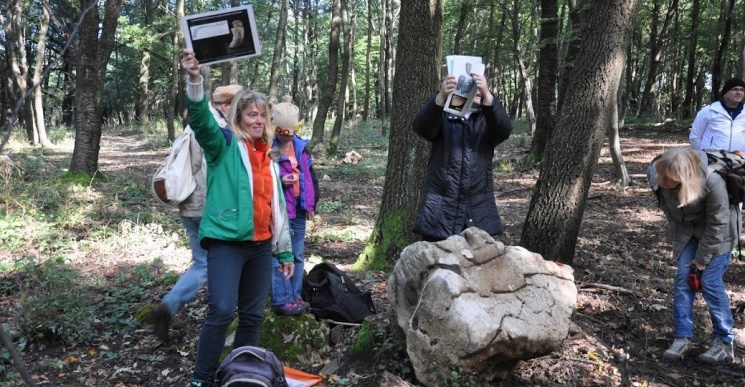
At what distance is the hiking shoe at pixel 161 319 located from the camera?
4.19m

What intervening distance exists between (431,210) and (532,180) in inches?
344

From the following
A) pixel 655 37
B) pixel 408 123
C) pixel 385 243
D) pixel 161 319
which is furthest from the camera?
pixel 655 37

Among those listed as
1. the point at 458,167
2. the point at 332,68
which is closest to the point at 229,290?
the point at 458,167

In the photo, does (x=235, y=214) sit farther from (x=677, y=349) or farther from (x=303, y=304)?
(x=677, y=349)

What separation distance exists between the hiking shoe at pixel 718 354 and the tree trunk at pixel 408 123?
2.87m

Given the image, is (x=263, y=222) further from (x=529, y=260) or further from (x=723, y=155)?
(x=723, y=155)

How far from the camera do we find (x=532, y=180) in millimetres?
11945

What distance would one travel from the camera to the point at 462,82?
356cm

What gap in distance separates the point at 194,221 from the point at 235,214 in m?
1.11

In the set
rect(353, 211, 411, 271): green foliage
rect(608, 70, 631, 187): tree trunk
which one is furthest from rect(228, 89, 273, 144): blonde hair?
rect(608, 70, 631, 187): tree trunk

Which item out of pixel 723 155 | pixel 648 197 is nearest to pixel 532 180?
pixel 648 197

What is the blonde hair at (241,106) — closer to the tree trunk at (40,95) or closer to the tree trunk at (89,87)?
the tree trunk at (89,87)

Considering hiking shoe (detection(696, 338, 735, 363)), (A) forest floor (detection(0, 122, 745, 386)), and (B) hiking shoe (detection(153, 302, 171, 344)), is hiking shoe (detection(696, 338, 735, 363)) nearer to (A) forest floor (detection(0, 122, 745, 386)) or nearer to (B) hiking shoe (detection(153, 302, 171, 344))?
(A) forest floor (detection(0, 122, 745, 386))

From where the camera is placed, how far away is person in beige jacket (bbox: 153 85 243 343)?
12.2 feet
